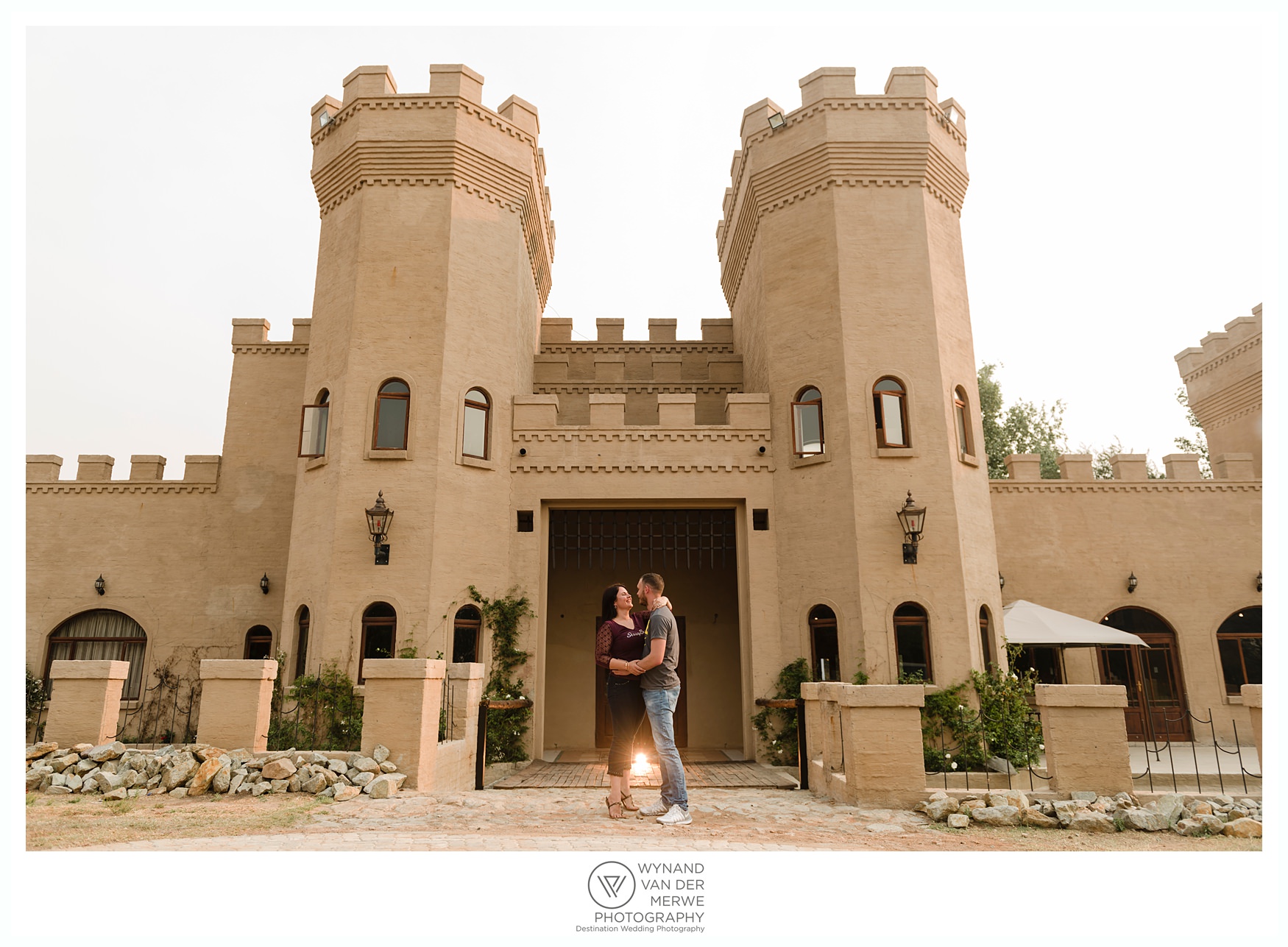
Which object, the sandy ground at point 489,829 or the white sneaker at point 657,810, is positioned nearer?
the sandy ground at point 489,829

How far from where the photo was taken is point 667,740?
6.04 metres

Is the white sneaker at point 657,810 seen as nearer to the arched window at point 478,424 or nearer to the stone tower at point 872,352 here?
the stone tower at point 872,352

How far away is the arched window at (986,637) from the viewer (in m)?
12.1

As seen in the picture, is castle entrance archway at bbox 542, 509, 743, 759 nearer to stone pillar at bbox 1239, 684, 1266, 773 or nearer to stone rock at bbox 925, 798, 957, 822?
stone rock at bbox 925, 798, 957, 822

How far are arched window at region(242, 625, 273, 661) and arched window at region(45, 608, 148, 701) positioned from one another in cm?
187

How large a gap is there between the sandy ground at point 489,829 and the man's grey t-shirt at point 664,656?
105 centimetres

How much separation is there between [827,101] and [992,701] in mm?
9950

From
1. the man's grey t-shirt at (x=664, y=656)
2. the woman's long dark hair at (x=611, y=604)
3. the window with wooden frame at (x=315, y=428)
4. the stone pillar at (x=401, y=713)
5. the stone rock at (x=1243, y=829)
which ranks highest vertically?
the window with wooden frame at (x=315, y=428)

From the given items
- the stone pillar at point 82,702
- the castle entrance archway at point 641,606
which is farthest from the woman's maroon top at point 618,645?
the castle entrance archway at point 641,606

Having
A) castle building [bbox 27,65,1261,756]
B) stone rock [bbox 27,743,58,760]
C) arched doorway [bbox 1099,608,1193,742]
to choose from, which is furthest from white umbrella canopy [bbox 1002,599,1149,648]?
stone rock [bbox 27,743,58,760]

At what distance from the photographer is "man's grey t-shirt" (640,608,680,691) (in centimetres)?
601

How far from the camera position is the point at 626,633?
20.6 feet

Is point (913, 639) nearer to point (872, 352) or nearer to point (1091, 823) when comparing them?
point (872, 352)

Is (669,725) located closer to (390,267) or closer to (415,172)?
(390,267)
